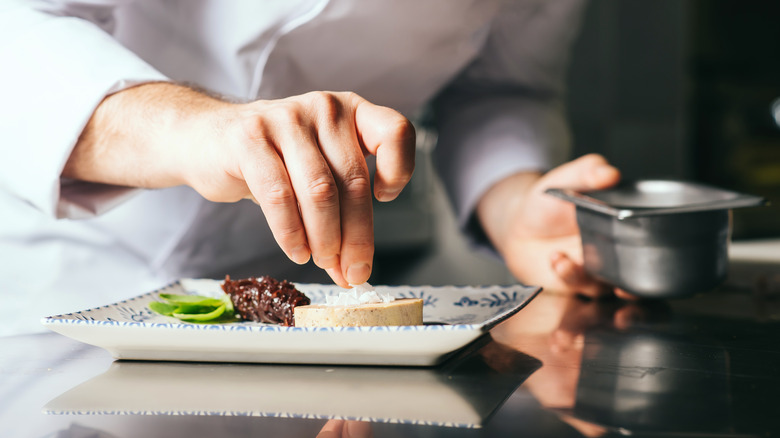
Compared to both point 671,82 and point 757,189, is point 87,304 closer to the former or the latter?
point 671,82

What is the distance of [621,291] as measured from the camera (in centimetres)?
98

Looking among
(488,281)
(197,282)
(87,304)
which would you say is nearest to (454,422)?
(197,282)

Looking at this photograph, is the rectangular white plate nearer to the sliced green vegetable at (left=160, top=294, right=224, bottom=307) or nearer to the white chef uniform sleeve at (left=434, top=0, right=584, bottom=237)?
the sliced green vegetable at (left=160, top=294, right=224, bottom=307)

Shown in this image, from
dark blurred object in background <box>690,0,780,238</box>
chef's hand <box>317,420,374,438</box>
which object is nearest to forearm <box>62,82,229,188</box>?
chef's hand <box>317,420,374,438</box>

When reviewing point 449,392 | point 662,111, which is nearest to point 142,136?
point 449,392

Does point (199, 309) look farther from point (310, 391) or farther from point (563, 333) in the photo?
point (563, 333)

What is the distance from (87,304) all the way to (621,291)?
872mm

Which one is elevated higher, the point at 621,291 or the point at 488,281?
the point at 621,291

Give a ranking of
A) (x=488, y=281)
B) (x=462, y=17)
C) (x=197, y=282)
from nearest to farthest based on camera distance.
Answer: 1. (x=197, y=282)
2. (x=462, y=17)
3. (x=488, y=281)

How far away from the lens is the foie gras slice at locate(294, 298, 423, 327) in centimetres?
68

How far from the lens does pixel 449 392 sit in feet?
1.87

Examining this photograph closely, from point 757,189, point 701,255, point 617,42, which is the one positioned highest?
point 617,42

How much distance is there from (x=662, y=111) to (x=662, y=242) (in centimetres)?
232

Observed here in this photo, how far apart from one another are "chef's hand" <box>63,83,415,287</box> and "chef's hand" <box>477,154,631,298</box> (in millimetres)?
456
